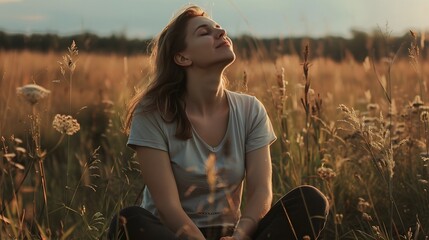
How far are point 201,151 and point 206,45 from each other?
44 centimetres

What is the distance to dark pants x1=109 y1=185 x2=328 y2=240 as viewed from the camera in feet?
9.16

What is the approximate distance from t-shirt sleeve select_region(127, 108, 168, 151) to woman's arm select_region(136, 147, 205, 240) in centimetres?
3

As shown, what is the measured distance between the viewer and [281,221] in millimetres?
2902

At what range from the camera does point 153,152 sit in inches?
119

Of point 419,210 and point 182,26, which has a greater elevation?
point 182,26

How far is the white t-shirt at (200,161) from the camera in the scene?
3057 millimetres

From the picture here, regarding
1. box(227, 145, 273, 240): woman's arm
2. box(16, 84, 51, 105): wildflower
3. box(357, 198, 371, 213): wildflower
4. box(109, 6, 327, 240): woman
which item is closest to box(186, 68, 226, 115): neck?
box(109, 6, 327, 240): woman

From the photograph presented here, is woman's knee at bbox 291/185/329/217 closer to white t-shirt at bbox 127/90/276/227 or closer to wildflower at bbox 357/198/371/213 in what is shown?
wildflower at bbox 357/198/371/213

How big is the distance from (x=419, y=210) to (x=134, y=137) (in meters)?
1.42

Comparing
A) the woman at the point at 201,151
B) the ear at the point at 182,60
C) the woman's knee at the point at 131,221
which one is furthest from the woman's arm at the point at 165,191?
the ear at the point at 182,60

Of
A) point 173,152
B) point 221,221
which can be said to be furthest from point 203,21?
point 221,221

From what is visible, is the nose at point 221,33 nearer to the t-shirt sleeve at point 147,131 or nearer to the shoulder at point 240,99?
the shoulder at point 240,99

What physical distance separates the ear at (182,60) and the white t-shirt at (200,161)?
9.8 inches

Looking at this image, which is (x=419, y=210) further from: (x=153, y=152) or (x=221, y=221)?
(x=153, y=152)
